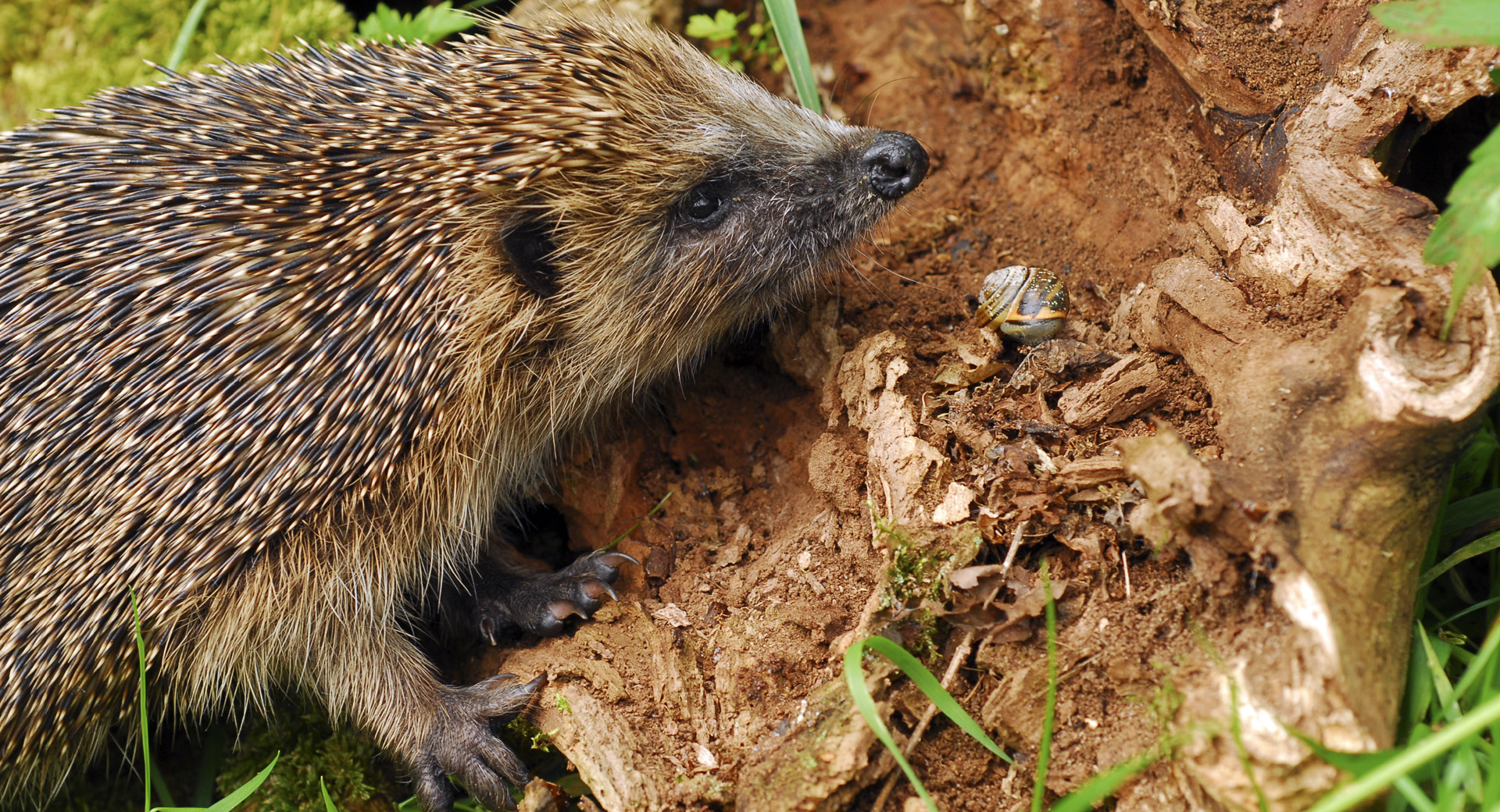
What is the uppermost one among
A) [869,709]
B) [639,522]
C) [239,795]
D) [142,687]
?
[869,709]

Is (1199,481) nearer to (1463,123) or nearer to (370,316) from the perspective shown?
(1463,123)

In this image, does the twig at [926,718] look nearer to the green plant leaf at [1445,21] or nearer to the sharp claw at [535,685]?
the sharp claw at [535,685]

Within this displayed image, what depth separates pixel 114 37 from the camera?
623cm

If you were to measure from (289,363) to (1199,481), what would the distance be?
3021 mm

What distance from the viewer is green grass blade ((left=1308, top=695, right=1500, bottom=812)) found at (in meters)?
2.25

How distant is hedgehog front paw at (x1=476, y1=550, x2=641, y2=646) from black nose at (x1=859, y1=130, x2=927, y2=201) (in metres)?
1.81

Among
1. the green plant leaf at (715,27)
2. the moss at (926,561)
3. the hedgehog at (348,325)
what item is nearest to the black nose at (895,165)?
the hedgehog at (348,325)

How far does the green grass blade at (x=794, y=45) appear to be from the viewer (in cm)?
469

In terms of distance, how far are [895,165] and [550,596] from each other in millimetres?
2193

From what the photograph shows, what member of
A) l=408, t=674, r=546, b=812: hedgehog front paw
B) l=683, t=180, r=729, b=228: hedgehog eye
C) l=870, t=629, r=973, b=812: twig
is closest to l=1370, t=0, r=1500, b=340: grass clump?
l=870, t=629, r=973, b=812: twig

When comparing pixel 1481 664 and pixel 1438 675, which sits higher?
pixel 1481 664

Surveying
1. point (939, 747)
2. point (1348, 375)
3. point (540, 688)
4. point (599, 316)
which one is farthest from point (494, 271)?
point (1348, 375)

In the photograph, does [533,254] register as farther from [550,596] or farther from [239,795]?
[239,795]

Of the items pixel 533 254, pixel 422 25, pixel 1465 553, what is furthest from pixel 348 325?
pixel 1465 553
